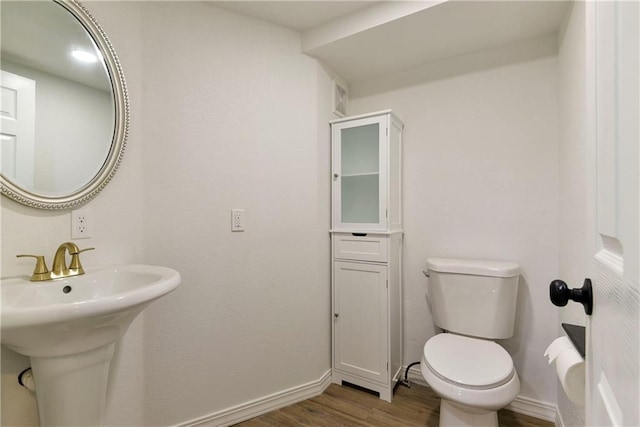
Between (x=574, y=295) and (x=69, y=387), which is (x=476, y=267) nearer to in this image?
(x=574, y=295)

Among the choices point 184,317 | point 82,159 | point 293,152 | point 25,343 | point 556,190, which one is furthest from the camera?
point 293,152

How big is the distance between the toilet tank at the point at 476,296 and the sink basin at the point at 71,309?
1411 millimetres

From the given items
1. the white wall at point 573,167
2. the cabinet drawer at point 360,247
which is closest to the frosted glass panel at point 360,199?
the cabinet drawer at point 360,247

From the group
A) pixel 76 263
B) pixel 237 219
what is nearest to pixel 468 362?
pixel 237 219

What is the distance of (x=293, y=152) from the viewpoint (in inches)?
68.9

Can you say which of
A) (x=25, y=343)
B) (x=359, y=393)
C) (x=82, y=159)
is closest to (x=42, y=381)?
(x=25, y=343)

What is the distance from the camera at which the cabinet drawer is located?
1772 millimetres

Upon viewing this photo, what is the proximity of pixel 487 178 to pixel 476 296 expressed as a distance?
721mm

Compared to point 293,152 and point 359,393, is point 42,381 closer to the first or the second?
point 293,152

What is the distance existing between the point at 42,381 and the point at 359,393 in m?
1.57

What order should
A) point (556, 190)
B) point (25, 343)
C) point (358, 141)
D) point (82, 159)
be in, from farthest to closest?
point (358, 141)
point (556, 190)
point (82, 159)
point (25, 343)

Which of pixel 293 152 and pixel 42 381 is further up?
pixel 293 152

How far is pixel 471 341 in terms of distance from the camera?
58.3 inches

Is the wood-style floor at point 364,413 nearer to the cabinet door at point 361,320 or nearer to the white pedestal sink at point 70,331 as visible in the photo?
the cabinet door at point 361,320
